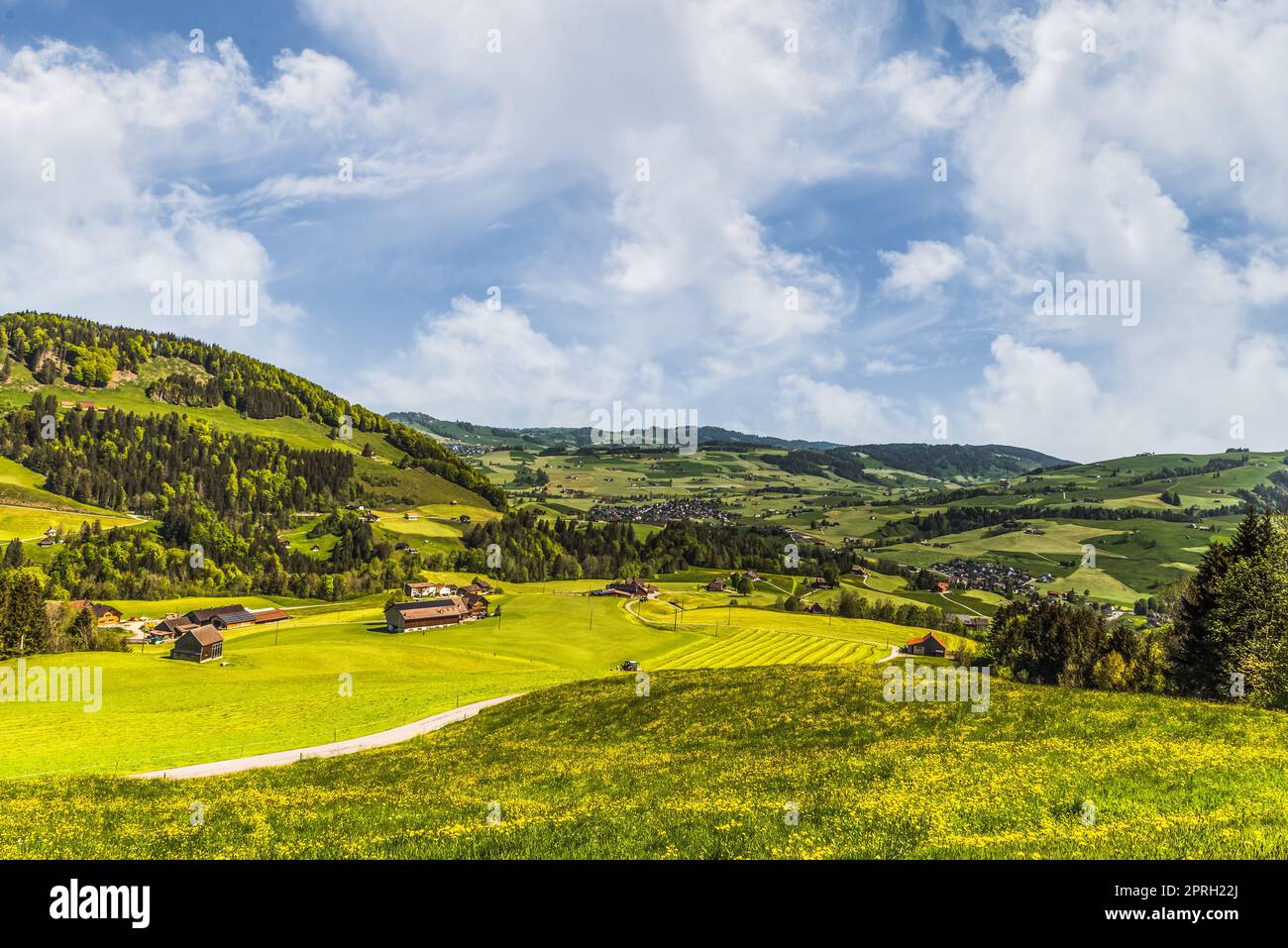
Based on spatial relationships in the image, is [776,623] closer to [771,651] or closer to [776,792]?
[771,651]

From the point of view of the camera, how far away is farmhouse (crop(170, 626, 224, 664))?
10650 cm

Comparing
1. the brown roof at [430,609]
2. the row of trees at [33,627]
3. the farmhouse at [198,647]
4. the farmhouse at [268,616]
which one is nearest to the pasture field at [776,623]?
the brown roof at [430,609]

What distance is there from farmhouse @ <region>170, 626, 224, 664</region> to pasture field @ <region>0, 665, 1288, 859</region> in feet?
284

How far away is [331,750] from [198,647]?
78.2 metres

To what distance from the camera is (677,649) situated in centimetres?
12825

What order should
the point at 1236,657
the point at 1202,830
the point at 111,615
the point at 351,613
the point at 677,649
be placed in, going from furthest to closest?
the point at 351,613 < the point at 111,615 < the point at 677,649 < the point at 1236,657 < the point at 1202,830

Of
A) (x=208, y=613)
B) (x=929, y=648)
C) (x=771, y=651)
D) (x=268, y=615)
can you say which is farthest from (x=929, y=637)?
(x=208, y=613)

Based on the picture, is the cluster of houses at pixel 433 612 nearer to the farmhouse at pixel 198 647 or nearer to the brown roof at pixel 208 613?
the farmhouse at pixel 198 647

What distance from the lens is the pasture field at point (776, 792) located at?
16016 millimetres

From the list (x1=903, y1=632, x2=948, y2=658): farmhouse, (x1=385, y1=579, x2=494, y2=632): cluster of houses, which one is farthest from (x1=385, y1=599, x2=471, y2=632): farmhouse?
(x1=903, y1=632, x2=948, y2=658): farmhouse

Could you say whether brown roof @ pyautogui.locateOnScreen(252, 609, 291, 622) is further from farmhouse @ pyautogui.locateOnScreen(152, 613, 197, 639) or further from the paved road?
the paved road
